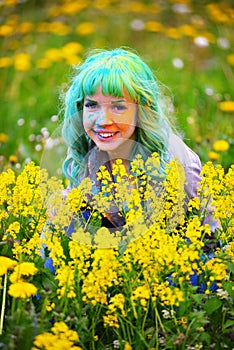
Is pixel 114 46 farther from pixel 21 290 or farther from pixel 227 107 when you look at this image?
pixel 21 290

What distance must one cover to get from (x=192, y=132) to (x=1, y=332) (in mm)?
2058

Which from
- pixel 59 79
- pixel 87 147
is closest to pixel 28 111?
pixel 59 79

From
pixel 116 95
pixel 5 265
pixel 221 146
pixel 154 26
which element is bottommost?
pixel 154 26

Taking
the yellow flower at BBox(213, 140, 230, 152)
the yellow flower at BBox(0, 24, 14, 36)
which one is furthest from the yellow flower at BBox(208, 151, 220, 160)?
the yellow flower at BBox(0, 24, 14, 36)

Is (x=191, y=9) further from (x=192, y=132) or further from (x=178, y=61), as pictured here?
(x=192, y=132)

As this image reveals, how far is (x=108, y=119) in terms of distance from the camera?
2.35 metres

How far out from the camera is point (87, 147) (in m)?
2.58

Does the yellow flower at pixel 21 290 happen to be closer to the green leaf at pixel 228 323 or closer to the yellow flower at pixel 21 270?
the yellow flower at pixel 21 270

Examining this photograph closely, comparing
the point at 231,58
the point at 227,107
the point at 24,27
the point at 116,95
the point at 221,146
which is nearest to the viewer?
the point at 116,95

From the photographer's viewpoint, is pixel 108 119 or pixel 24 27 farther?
pixel 24 27

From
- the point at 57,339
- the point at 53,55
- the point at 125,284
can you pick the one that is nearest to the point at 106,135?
the point at 125,284

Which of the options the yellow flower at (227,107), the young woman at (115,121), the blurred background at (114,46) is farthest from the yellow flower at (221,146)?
the young woman at (115,121)

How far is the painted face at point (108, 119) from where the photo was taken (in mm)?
2357

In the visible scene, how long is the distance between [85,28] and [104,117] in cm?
285
